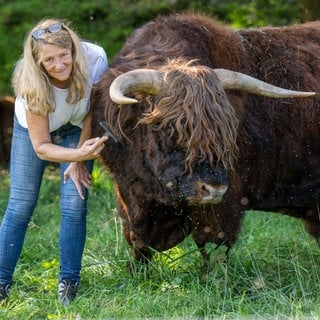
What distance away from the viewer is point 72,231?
646 centimetres

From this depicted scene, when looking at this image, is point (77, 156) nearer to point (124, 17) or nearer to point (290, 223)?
point (290, 223)

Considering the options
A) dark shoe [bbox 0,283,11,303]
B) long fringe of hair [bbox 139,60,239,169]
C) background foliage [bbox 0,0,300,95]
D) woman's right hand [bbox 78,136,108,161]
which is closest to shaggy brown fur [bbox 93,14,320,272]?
long fringe of hair [bbox 139,60,239,169]

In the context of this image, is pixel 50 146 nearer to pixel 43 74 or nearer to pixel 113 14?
pixel 43 74

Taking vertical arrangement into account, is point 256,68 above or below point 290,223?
above

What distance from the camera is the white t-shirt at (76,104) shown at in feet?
20.4

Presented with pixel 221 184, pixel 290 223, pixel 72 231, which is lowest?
pixel 290 223

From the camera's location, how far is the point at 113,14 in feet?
41.9

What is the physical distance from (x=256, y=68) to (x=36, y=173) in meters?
1.85

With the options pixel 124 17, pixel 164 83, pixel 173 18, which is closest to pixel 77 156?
pixel 164 83

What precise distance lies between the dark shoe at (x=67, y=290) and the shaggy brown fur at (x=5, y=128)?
216 inches

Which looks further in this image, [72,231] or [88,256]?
[88,256]

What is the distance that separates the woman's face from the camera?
605 centimetres

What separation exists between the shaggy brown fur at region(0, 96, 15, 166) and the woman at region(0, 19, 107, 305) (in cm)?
535

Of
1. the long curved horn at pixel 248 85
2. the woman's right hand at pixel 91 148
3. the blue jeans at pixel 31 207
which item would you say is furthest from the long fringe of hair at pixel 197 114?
the blue jeans at pixel 31 207
